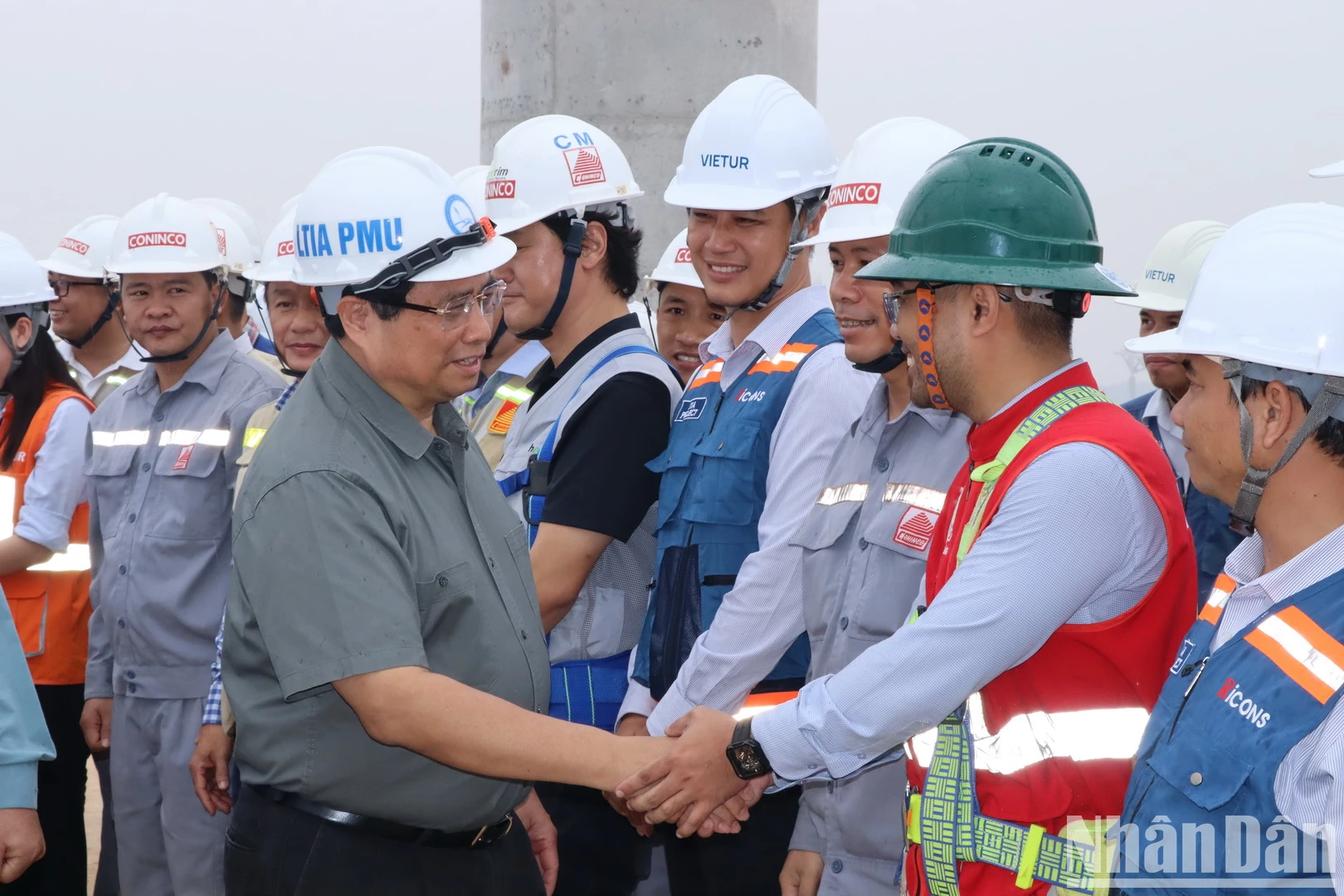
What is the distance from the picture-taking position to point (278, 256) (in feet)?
15.1

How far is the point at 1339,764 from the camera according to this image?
158cm

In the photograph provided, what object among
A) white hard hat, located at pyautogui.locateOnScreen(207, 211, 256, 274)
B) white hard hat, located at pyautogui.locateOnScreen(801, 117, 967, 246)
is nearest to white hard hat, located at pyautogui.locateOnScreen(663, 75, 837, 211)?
white hard hat, located at pyautogui.locateOnScreen(801, 117, 967, 246)

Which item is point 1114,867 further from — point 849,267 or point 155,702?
point 155,702

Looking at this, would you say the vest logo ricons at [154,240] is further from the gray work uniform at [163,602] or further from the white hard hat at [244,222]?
the white hard hat at [244,222]

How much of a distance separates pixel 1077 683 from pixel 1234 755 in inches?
12.2

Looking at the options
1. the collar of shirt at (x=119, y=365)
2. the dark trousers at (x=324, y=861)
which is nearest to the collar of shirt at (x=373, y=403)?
the dark trousers at (x=324, y=861)

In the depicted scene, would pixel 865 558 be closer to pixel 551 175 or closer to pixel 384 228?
pixel 384 228

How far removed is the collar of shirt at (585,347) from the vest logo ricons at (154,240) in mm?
1766

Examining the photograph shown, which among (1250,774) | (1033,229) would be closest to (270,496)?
(1033,229)

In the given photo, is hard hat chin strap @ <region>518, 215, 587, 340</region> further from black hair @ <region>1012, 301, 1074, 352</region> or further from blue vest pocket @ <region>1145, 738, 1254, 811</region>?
blue vest pocket @ <region>1145, 738, 1254, 811</region>

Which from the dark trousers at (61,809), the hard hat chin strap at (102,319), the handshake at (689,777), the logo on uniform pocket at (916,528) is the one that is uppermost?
the logo on uniform pocket at (916,528)

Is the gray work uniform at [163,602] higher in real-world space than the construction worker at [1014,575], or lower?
lower

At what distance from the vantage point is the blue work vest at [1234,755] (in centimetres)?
165

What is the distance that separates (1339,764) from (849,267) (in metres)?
1.71
